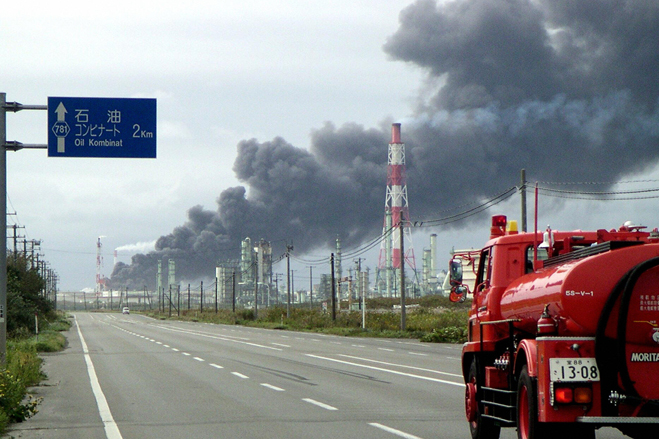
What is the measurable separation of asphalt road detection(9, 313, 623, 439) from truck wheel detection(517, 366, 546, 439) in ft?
7.94

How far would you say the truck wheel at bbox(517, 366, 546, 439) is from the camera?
7.47 metres

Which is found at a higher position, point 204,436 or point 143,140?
point 143,140

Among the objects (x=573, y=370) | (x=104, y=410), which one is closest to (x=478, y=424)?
(x=573, y=370)

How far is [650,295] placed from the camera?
23.4 ft

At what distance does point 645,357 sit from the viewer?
7.16m

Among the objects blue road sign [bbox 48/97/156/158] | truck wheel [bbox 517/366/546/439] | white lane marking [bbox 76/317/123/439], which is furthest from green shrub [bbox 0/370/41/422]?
truck wheel [bbox 517/366/546/439]

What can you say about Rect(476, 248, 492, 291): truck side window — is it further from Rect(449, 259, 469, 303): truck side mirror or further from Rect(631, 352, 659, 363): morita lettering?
Rect(631, 352, 659, 363): morita lettering

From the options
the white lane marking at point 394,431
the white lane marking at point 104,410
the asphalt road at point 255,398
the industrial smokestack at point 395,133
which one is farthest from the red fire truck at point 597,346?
the industrial smokestack at point 395,133

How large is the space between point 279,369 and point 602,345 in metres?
16.2

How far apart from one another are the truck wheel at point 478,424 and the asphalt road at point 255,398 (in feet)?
1.24

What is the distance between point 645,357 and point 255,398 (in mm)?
9451

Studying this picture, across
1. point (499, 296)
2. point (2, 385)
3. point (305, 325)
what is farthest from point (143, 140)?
point (305, 325)

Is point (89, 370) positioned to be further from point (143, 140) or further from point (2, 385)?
point (2, 385)

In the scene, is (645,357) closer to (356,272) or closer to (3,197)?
(3,197)
